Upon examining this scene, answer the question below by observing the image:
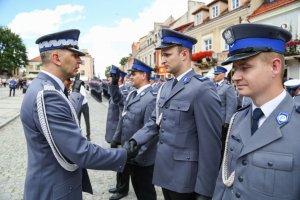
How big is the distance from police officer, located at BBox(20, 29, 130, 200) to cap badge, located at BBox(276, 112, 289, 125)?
4.33ft

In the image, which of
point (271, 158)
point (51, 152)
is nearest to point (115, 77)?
point (51, 152)

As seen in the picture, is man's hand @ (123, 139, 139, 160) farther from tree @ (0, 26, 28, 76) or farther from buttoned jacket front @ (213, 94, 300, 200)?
tree @ (0, 26, 28, 76)

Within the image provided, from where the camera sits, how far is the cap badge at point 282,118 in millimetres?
1691

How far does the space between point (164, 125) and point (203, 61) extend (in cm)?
2282

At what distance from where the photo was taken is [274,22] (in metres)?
18.0

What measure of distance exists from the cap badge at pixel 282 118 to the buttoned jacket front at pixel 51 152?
1.33 meters

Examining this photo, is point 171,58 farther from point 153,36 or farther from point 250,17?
point 153,36

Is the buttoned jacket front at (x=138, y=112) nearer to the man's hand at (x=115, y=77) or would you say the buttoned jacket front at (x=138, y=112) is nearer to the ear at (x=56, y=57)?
the man's hand at (x=115, y=77)

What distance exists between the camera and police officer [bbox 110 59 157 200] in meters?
4.13

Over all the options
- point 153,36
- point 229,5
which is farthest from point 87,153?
point 153,36

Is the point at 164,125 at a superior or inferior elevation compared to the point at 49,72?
inferior

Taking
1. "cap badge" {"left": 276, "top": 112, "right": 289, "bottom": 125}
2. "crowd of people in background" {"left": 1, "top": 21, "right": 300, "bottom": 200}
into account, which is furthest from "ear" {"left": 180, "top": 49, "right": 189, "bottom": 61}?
"cap badge" {"left": 276, "top": 112, "right": 289, "bottom": 125}

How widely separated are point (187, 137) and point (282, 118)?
4.06 feet

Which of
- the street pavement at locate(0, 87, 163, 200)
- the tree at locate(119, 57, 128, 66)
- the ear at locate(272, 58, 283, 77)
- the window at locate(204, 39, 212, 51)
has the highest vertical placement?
the tree at locate(119, 57, 128, 66)
